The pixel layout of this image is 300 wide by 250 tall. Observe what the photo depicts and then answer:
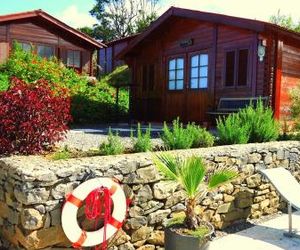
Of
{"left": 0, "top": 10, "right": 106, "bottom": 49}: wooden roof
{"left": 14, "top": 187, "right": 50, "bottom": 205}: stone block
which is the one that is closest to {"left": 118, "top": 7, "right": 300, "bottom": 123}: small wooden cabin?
{"left": 0, "top": 10, "right": 106, "bottom": 49}: wooden roof

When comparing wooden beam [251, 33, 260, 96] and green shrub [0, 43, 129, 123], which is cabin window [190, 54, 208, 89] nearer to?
wooden beam [251, 33, 260, 96]

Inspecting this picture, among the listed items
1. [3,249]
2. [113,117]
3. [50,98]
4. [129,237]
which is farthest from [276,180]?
[113,117]

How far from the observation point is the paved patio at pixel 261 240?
15.9ft

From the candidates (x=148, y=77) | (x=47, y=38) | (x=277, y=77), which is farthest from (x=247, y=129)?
(x=47, y=38)

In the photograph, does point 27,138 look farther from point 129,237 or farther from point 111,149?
point 129,237

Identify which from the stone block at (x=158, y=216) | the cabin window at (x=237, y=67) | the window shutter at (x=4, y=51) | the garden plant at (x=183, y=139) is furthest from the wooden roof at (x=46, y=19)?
the stone block at (x=158, y=216)

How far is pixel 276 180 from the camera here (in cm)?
557

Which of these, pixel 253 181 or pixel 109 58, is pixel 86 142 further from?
pixel 109 58

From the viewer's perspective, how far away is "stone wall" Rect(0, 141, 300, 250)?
3.75 m

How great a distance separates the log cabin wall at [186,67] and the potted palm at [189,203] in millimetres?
7196

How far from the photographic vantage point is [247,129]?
22.7ft

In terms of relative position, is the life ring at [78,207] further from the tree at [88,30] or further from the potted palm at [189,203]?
the tree at [88,30]

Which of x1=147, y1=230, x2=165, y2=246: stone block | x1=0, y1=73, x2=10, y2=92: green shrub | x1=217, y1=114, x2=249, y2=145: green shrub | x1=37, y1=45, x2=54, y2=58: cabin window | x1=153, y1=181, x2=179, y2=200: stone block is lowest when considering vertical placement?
x1=147, y1=230, x2=165, y2=246: stone block

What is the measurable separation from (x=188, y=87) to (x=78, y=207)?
969 cm
